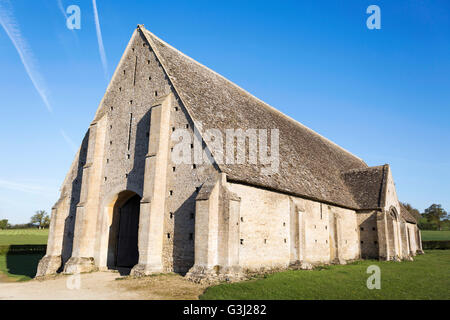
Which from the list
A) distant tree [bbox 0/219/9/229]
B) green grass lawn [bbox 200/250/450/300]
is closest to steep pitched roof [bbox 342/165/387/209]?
green grass lawn [bbox 200/250/450/300]

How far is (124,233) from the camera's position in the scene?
66.1 ft

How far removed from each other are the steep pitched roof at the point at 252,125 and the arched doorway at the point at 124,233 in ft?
23.3

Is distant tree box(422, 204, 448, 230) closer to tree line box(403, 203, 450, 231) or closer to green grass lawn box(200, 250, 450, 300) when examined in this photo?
tree line box(403, 203, 450, 231)

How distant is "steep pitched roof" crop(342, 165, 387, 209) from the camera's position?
28.5 m

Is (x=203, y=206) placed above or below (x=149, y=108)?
below

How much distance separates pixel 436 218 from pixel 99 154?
103m

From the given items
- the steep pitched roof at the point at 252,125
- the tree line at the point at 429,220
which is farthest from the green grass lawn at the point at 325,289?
the tree line at the point at 429,220

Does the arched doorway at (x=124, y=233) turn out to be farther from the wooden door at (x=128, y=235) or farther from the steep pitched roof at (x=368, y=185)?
the steep pitched roof at (x=368, y=185)

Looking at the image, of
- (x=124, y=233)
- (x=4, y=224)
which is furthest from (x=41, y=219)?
(x=124, y=233)

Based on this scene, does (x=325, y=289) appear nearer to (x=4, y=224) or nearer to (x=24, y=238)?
(x=24, y=238)

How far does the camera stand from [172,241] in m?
16.0

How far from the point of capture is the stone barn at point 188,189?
607 inches
